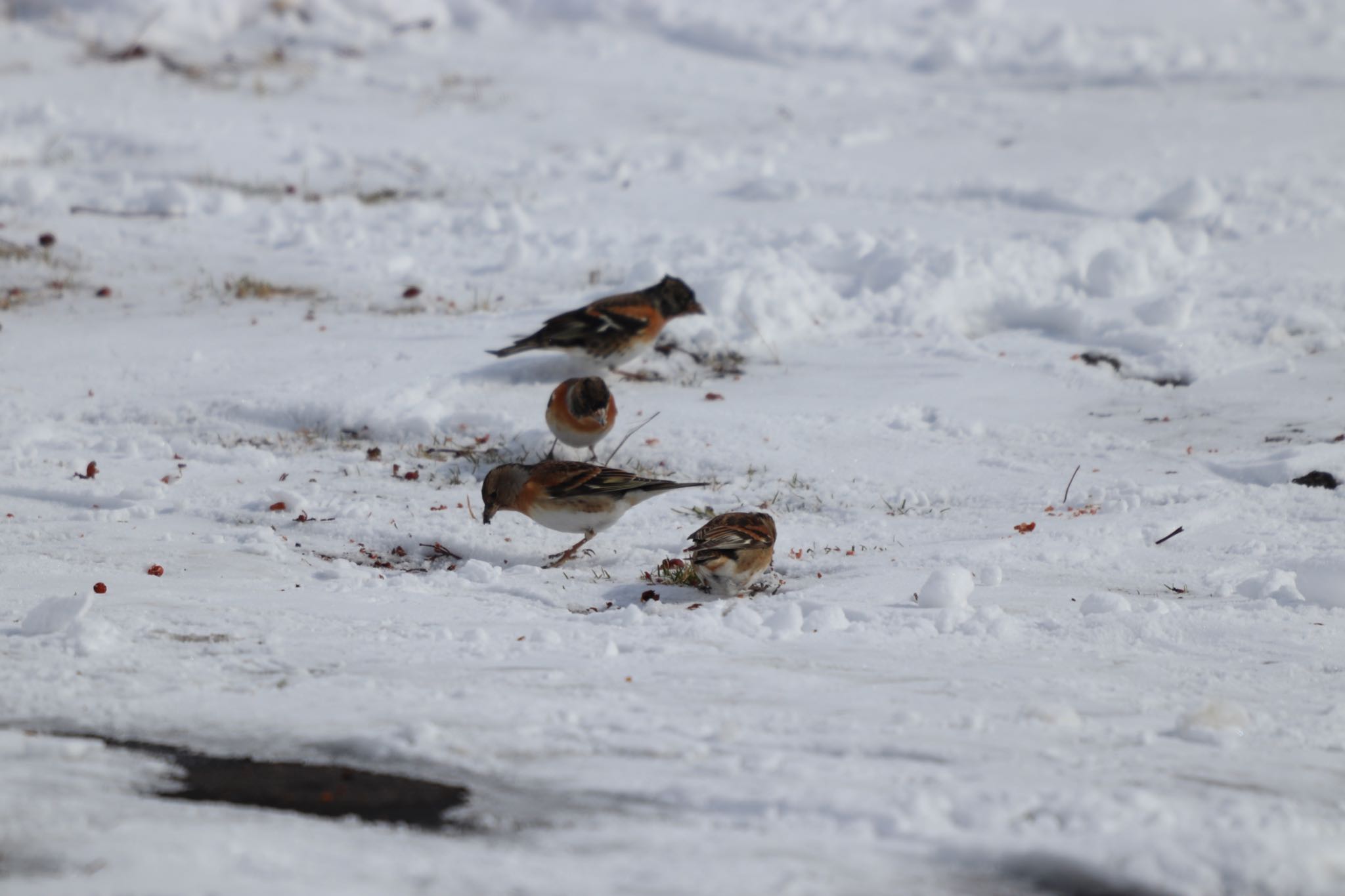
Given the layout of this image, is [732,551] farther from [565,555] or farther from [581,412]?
[581,412]

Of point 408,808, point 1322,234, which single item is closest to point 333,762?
point 408,808

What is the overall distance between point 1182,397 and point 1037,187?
4.60 m

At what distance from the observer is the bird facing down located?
25.8 feet

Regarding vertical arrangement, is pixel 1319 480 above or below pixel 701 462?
above

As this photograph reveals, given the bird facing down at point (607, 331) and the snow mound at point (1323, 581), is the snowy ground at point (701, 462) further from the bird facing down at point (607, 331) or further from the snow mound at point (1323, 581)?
the bird facing down at point (607, 331)

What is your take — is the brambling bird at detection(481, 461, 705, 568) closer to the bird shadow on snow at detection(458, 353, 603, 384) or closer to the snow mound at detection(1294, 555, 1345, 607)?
the bird shadow on snow at detection(458, 353, 603, 384)

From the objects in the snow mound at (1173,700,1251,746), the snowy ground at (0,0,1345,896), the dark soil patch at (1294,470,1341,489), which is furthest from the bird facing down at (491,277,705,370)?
the snow mound at (1173,700,1251,746)

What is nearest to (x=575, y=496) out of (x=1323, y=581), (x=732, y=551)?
(x=732, y=551)

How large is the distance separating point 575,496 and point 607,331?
2429 mm

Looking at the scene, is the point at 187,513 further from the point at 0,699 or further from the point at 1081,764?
the point at 1081,764

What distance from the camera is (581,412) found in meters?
6.71

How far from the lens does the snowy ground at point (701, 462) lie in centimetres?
296

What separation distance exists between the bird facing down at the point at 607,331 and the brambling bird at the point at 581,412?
3.38 ft

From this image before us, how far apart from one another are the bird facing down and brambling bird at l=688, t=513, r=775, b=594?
118 inches
